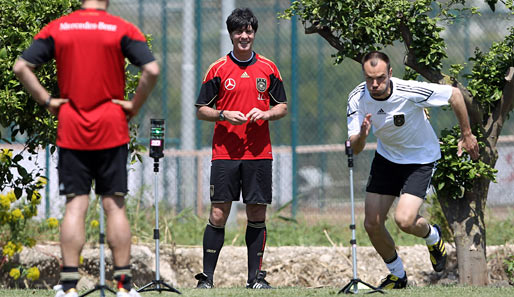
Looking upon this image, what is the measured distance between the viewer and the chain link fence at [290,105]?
10.5 metres

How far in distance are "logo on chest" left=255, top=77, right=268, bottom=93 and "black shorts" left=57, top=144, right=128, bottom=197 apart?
2003 mm

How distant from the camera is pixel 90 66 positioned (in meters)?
4.84

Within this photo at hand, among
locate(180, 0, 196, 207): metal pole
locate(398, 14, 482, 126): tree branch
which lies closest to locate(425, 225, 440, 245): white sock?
locate(398, 14, 482, 126): tree branch

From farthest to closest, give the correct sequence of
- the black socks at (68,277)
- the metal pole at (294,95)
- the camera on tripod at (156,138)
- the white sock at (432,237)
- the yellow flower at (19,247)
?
1. the metal pole at (294,95)
2. the yellow flower at (19,247)
3. the white sock at (432,237)
4. the camera on tripod at (156,138)
5. the black socks at (68,277)

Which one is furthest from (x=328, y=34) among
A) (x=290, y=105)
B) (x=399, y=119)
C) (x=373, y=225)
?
(x=290, y=105)

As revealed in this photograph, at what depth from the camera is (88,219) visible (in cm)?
950

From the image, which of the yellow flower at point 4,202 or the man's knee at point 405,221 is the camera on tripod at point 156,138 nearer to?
the man's knee at point 405,221

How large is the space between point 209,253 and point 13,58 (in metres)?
2.18

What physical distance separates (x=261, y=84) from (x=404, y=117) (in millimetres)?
1180

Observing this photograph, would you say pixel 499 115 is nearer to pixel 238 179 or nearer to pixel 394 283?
pixel 394 283

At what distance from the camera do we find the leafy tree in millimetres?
7160

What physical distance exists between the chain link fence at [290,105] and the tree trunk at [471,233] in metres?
2.85

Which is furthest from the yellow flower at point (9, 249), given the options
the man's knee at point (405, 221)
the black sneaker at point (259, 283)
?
the man's knee at point (405, 221)

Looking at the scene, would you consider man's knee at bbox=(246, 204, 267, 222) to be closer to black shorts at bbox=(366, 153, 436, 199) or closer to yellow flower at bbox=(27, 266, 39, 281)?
black shorts at bbox=(366, 153, 436, 199)
